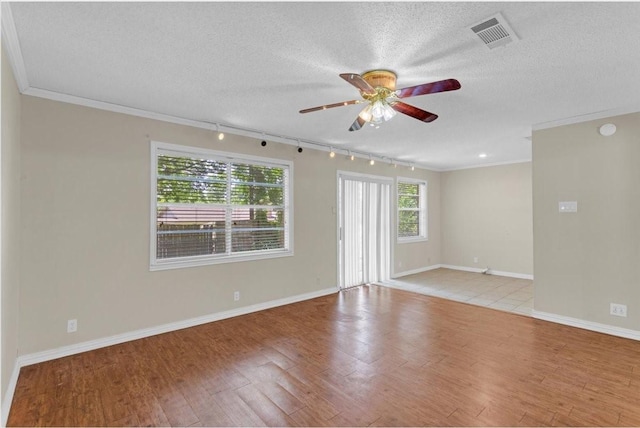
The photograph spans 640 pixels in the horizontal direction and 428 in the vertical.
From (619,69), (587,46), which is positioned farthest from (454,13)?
(619,69)

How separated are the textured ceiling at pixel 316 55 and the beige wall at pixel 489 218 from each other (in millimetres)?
3415

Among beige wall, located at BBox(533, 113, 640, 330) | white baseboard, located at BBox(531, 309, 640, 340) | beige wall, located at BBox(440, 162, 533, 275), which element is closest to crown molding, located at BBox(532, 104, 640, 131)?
beige wall, located at BBox(533, 113, 640, 330)

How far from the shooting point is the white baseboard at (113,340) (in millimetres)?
2418

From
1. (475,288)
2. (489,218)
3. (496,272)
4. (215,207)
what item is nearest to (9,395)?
(215,207)

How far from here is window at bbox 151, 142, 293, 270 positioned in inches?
148

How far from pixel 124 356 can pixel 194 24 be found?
3058 mm

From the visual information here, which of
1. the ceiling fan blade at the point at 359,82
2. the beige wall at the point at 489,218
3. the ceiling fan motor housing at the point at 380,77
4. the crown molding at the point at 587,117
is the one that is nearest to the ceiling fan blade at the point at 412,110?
the ceiling fan motor housing at the point at 380,77

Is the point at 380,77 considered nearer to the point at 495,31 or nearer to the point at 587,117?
the point at 495,31

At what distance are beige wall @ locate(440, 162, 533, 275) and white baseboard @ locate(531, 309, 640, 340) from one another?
2857 mm

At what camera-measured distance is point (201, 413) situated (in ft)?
7.14

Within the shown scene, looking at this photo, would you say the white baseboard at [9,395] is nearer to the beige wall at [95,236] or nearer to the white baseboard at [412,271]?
the beige wall at [95,236]

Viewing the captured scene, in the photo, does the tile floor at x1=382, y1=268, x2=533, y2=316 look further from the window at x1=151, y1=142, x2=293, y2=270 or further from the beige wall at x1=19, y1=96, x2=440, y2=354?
the beige wall at x1=19, y1=96, x2=440, y2=354

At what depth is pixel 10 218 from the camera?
2379 mm

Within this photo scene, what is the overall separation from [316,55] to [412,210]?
18.8 ft
